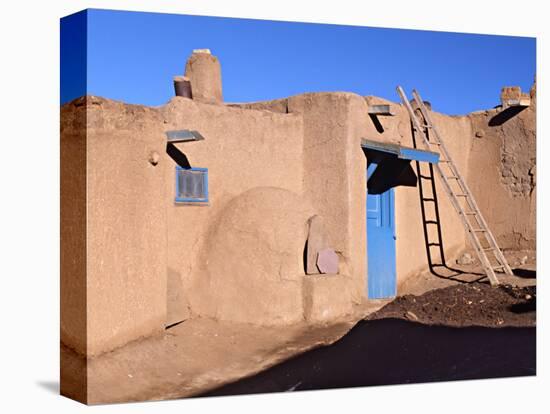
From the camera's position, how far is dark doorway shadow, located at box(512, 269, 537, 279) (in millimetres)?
10930

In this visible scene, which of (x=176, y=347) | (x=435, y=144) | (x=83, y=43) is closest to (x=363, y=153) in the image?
(x=435, y=144)

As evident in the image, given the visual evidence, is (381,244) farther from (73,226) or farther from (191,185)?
(73,226)

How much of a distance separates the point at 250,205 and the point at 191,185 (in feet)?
2.51

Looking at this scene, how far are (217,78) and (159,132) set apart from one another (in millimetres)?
2635

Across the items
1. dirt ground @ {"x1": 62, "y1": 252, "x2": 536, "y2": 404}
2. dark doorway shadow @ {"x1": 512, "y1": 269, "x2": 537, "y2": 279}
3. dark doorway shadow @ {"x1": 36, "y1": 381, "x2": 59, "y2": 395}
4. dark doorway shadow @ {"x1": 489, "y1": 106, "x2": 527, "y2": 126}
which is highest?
dark doorway shadow @ {"x1": 489, "y1": 106, "x2": 527, "y2": 126}

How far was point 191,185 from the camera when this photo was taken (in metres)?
9.82

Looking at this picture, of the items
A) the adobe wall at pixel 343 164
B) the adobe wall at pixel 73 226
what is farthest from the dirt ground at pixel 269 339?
the adobe wall at pixel 343 164

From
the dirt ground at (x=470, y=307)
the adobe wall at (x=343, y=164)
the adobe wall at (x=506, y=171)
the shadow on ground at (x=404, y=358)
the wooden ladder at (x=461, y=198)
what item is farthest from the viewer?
the adobe wall at (x=506, y=171)

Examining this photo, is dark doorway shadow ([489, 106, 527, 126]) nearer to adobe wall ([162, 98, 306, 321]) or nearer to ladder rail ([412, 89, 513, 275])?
ladder rail ([412, 89, 513, 275])

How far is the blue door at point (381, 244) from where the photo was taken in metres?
10.9

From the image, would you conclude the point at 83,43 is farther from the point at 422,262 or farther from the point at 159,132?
the point at 422,262

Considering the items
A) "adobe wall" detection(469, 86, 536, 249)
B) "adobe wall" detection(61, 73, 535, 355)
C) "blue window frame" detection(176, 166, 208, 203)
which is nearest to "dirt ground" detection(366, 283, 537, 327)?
"adobe wall" detection(61, 73, 535, 355)

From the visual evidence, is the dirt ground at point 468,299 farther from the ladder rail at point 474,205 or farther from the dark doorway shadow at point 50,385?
the dark doorway shadow at point 50,385

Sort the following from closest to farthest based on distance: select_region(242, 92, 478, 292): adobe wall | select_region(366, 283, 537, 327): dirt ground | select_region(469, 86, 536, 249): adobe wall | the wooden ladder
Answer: select_region(366, 283, 537, 327): dirt ground
select_region(242, 92, 478, 292): adobe wall
the wooden ladder
select_region(469, 86, 536, 249): adobe wall
